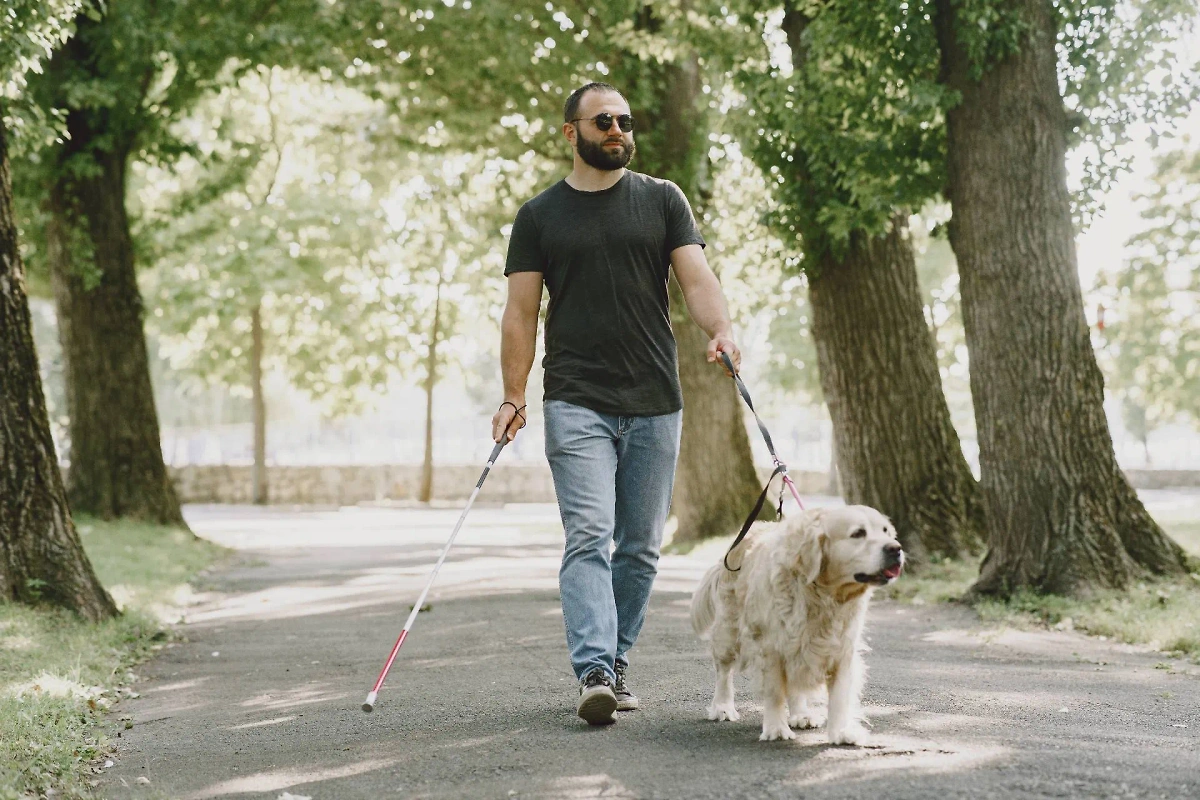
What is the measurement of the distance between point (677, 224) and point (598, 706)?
2.05 m

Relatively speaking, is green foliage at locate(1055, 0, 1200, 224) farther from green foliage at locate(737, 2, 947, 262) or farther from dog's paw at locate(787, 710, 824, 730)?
dog's paw at locate(787, 710, 824, 730)

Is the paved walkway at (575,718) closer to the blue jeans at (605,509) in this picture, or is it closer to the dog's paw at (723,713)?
the dog's paw at (723,713)

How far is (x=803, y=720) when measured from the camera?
17.0 ft

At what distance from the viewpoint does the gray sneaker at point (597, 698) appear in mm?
5211

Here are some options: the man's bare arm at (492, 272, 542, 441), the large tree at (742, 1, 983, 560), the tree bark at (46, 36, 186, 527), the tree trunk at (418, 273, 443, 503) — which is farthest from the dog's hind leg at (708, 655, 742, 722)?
the tree trunk at (418, 273, 443, 503)

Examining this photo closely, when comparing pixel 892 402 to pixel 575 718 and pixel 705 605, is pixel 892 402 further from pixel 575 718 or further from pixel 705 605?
pixel 575 718

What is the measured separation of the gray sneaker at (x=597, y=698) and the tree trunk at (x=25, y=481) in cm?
475

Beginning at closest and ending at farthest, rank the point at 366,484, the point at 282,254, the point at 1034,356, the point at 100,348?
the point at 1034,356 < the point at 100,348 < the point at 282,254 < the point at 366,484

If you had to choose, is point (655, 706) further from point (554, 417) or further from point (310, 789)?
point (310, 789)

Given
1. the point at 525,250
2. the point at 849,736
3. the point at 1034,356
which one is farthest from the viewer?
the point at 1034,356

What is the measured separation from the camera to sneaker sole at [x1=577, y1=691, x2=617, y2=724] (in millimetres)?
5207

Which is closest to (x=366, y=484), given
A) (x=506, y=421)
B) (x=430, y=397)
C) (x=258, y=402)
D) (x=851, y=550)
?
(x=430, y=397)

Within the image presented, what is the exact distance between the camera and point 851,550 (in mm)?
4730

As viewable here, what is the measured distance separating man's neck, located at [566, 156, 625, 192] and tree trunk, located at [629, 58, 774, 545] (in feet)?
37.0
